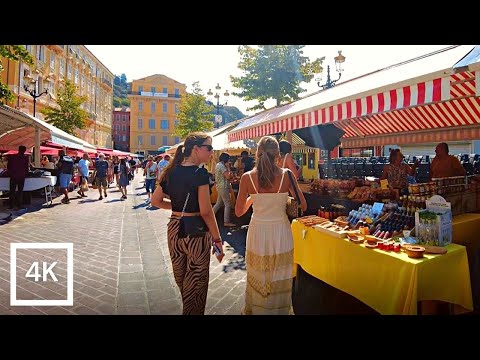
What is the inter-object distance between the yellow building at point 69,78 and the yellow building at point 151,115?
4.70 metres

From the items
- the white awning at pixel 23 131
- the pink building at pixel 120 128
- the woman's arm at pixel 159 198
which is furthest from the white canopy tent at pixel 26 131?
the pink building at pixel 120 128

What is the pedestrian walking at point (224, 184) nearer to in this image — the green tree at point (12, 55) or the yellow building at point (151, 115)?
the green tree at point (12, 55)

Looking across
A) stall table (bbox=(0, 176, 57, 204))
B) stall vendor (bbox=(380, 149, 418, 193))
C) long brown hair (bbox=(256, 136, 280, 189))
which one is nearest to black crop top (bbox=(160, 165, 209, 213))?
long brown hair (bbox=(256, 136, 280, 189))

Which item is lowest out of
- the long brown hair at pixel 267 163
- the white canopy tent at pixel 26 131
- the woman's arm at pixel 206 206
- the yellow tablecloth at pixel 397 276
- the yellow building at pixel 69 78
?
the yellow tablecloth at pixel 397 276

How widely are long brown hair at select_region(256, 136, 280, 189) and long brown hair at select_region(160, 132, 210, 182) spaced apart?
1.74 feet

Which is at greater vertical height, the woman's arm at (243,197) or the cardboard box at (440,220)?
the woman's arm at (243,197)

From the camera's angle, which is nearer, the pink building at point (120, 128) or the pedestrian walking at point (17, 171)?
the pedestrian walking at point (17, 171)

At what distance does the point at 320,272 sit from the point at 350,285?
0.50 meters

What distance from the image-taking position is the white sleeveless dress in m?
2.75

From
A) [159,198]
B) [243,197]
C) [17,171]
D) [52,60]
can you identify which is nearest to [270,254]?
[243,197]

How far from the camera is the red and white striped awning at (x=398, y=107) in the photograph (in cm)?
319

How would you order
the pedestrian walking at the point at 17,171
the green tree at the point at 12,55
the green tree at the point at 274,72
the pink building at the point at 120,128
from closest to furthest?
1. the green tree at the point at 12,55
2. the pedestrian walking at the point at 17,171
3. the green tree at the point at 274,72
4. the pink building at the point at 120,128
